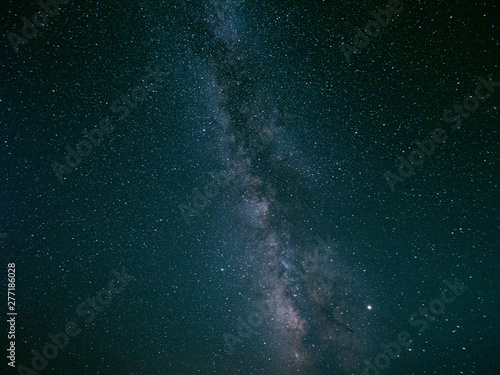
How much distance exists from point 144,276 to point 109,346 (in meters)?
0.57

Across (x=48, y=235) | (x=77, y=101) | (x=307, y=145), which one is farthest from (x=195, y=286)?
(x=77, y=101)

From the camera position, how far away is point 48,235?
1.17 metres
